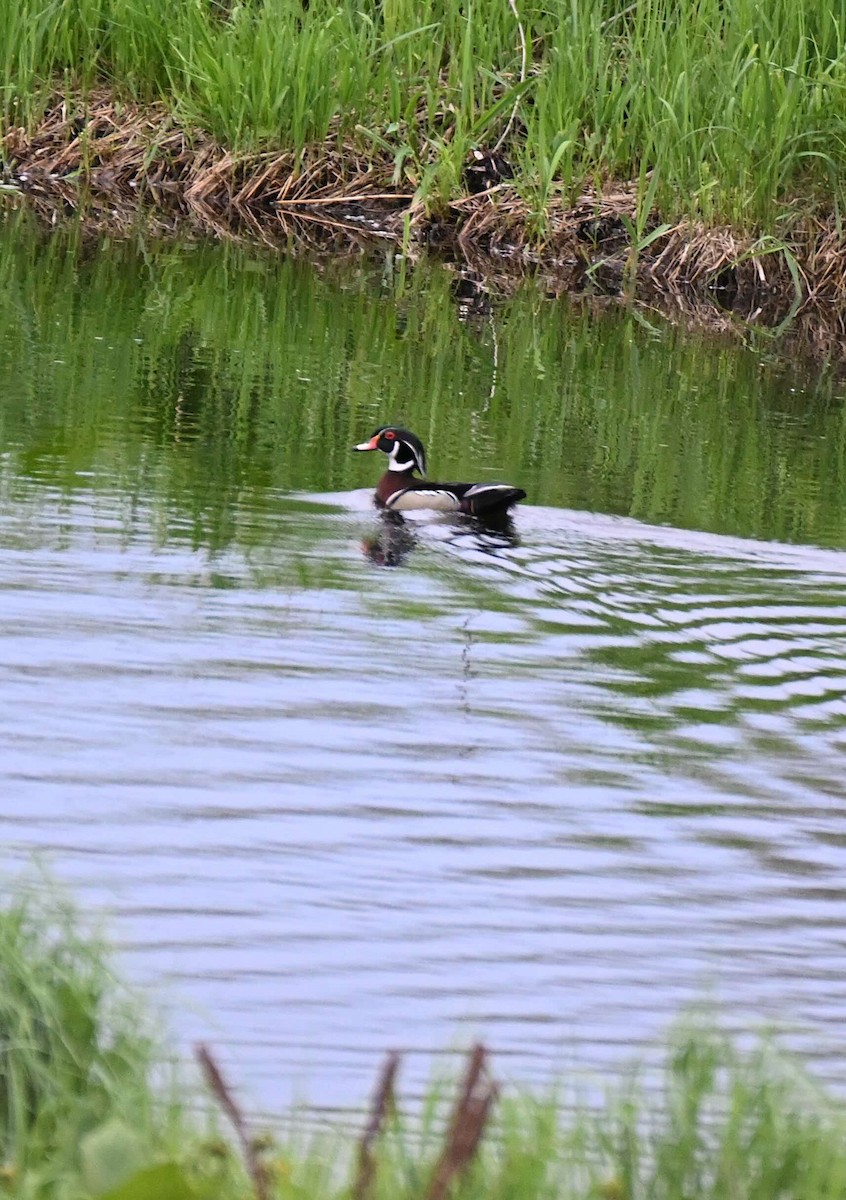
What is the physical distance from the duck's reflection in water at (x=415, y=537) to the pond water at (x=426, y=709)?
1.6 inches

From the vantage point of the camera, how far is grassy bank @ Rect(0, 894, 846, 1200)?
2826mm

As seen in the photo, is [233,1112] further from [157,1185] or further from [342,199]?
A: [342,199]

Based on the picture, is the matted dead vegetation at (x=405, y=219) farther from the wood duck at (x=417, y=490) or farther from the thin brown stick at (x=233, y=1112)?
the thin brown stick at (x=233, y=1112)

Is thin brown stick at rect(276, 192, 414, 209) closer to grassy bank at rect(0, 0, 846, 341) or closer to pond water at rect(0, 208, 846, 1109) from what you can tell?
grassy bank at rect(0, 0, 846, 341)

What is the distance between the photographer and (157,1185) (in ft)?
8.36

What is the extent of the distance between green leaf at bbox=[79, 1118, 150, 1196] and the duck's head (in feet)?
22.4

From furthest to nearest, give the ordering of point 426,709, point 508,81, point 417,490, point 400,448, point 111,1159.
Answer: point 508,81 → point 400,448 → point 417,490 → point 426,709 → point 111,1159

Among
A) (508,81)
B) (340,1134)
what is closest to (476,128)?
(508,81)

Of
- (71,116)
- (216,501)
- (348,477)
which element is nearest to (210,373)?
(348,477)

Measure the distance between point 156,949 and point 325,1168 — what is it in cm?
121

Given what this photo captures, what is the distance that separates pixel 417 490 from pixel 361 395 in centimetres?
257

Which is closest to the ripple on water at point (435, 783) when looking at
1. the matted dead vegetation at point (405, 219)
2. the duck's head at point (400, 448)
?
the duck's head at point (400, 448)

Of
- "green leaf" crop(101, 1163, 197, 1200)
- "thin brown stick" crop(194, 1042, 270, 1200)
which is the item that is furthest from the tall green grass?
"green leaf" crop(101, 1163, 197, 1200)

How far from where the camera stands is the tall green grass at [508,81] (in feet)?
47.9
